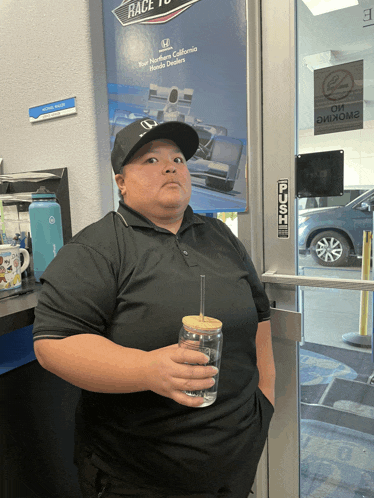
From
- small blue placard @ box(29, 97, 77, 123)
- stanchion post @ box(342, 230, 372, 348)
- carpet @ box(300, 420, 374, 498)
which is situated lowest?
carpet @ box(300, 420, 374, 498)

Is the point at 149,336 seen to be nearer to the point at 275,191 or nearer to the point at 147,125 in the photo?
the point at 147,125

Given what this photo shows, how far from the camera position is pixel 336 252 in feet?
4.22

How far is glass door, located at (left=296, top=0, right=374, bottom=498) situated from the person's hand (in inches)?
30.2

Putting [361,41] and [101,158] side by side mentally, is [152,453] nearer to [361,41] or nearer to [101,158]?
[101,158]

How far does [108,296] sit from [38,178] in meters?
1.08

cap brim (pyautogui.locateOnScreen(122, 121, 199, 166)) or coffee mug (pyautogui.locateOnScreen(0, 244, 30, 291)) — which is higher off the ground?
cap brim (pyautogui.locateOnScreen(122, 121, 199, 166))

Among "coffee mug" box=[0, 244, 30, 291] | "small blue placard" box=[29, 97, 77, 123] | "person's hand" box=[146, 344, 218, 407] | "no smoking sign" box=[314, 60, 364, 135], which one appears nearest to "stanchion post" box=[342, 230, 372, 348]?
"no smoking sign" box=[314, 60, 364, 135]

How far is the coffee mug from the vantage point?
1150mm

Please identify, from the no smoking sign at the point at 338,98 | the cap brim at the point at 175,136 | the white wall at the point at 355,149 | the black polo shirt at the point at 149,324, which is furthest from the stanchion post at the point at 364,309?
the cap brim at the point at 175,136

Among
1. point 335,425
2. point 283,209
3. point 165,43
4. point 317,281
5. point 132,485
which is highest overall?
point 165,43

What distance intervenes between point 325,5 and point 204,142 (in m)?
0.61

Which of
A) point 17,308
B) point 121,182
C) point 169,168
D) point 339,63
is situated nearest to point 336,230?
point 339,63

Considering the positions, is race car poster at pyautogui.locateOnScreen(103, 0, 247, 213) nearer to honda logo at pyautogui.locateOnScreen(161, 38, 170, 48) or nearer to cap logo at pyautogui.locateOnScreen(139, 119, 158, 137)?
honda logo at pyautogui.locateOnScreen(161, 38, 170, 48)

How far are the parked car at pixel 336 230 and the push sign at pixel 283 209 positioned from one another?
0.05m
